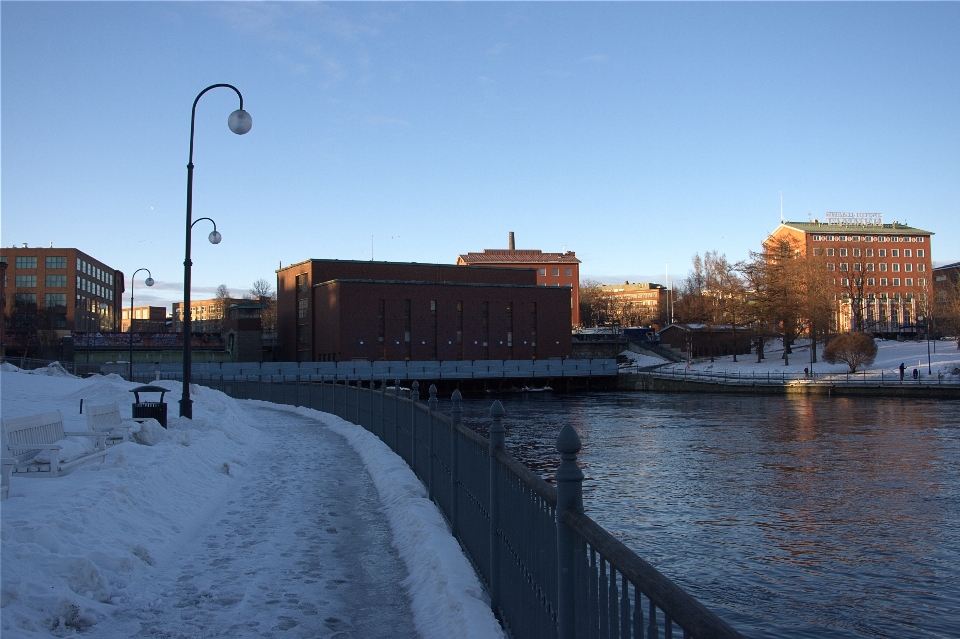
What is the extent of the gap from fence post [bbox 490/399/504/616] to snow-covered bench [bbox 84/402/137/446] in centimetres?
899

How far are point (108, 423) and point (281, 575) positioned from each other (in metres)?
7.65

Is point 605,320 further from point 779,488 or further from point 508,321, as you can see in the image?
point 779,488

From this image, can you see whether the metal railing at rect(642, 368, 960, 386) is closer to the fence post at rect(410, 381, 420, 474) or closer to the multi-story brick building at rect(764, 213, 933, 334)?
the fence post at rect(410, 381, 420, 474)

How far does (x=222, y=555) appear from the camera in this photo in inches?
332

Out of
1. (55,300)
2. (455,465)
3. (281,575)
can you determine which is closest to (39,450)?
(281,575)

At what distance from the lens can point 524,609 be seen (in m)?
5.42

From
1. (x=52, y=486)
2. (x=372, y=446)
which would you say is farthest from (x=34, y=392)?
(x=52, y=486)

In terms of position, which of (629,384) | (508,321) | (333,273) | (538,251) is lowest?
(629,384)

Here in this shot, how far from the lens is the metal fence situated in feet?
9.35

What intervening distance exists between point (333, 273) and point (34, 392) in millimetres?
63423

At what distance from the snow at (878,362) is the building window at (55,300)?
79.8 metres

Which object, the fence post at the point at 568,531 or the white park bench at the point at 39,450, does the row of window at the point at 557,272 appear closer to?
the white park bench at the point at 39,450

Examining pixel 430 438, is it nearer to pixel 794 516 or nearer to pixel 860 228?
pixel 794 516

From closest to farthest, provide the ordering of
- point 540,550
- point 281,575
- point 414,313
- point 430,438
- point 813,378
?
point 540,550 → point 281,575 → point 430,438 → point 813,378 → point 414,313
